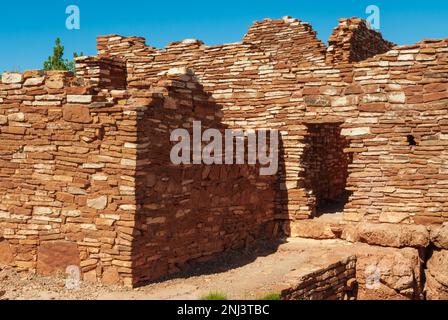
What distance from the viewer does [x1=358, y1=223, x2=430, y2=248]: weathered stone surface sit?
9266 mm

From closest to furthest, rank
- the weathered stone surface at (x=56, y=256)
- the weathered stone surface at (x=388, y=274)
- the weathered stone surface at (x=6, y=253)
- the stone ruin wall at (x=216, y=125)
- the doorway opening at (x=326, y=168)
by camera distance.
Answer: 1. the stone ruin wall at (x=216, y=125)
2. the weathered stone surface at (x=56, y=256)
3. the weathered stone surface at (x=6, y=253)
4. the weathered stone surface at (x=388, y=274)
5. the doorway opening at (x=326, y=168)

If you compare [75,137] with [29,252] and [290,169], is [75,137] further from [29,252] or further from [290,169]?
[290,169]

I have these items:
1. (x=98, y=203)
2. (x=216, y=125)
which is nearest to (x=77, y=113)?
(x=98, y=203)

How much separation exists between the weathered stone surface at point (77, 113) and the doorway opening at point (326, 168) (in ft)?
17.2

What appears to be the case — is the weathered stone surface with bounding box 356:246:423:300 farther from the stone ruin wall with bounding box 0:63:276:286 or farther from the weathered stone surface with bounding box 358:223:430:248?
the stone ruin wall with bounding box 0:63:276:286

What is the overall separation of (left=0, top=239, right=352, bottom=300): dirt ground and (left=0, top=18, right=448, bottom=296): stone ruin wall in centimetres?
24

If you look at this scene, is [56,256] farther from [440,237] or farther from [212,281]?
[440,237]

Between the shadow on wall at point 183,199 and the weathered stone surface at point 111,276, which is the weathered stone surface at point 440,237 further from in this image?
the weathered stone surface at point 111,276

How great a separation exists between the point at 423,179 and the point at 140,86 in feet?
18.3

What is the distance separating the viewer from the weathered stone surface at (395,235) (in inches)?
365

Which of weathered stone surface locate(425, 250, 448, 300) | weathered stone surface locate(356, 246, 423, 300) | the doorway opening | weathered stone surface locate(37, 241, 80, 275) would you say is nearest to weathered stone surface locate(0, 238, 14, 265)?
weathered stone surface locate(37, 241, 80, 275)

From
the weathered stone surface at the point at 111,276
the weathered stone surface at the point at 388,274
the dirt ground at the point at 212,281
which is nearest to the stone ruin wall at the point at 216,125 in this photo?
the weathered stone surface at the point at 111,276

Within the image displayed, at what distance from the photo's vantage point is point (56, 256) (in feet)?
25.0
